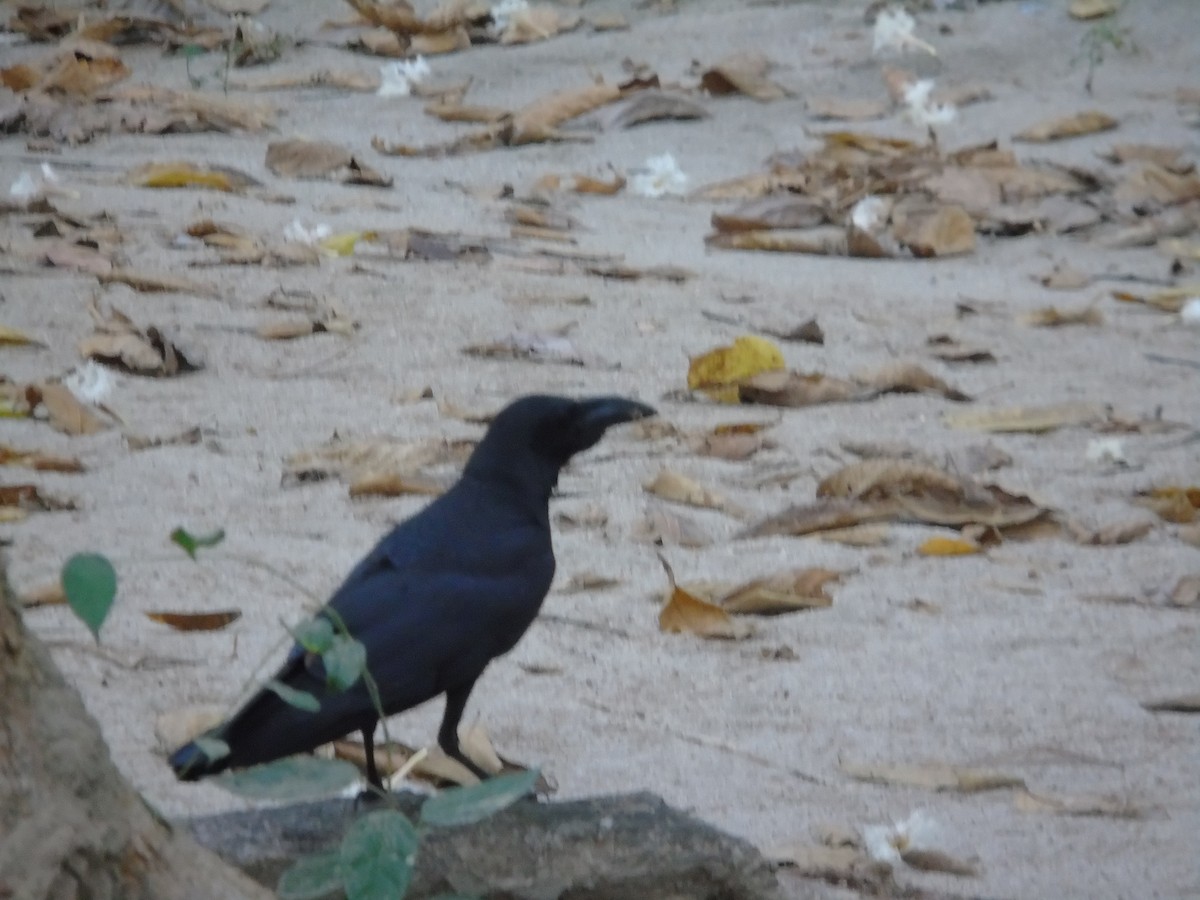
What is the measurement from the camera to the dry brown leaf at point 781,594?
3846 millimetres

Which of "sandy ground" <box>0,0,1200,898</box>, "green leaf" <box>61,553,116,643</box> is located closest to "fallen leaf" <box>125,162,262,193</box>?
"sandy ground" <box>0,0,1200,898</box>

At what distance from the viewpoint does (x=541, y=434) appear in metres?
3.02

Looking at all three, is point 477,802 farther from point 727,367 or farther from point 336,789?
point 727,367

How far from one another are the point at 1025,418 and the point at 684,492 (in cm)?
116

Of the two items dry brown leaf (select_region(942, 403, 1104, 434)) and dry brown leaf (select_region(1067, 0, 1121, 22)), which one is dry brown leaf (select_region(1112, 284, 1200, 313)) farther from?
dry brown leaf (select_region(1067, 0, 1121, 22))

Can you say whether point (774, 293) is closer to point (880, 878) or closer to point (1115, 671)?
point (1115, 671)

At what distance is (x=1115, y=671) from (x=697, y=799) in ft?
3.21

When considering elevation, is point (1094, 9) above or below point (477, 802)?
below

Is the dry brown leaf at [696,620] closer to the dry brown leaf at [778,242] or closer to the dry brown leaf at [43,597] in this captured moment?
the dry brown leaf at [43,597]

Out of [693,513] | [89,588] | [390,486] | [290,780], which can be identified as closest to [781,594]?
[693,513]

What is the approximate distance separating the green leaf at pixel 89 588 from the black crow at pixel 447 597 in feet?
1.83

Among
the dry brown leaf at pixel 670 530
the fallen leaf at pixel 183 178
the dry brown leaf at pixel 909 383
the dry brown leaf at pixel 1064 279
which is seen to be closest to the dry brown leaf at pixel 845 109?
the dry brown leaf at pixel 1064 279

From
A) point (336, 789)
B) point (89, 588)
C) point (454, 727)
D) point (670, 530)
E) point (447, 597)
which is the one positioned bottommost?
point (670, 530)

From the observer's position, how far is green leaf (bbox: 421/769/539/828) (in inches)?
78.7
